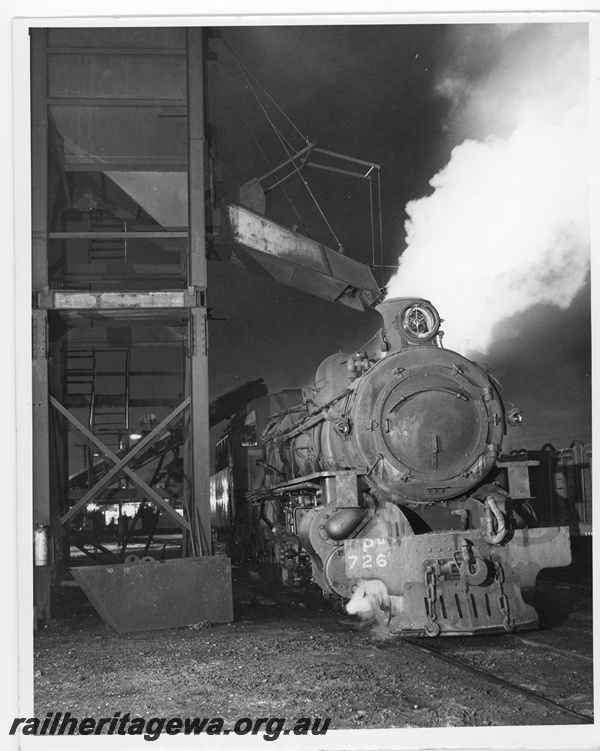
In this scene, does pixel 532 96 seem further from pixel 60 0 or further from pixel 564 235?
pixel 60 0

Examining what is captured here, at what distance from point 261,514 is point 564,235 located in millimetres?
6265

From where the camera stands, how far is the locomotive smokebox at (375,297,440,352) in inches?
320

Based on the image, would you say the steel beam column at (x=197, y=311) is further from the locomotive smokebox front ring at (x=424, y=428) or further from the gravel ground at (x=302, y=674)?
the locomotive smokebox front ring at (x=424, y=428)

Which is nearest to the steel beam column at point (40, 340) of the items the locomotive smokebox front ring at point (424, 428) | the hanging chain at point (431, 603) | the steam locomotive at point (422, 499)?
the steam locomotive at point (422, 499)

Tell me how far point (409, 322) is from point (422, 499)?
1919mm

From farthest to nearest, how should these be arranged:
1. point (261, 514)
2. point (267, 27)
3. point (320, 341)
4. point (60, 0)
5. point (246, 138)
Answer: point (320, 341), point (246, 138), point (261, 514), point (267, 27), point (60, 0)

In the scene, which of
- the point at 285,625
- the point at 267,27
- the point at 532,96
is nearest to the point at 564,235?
the point at 532,96

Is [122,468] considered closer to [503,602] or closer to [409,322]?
[409,322]

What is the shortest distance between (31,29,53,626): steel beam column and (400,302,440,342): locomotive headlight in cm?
427

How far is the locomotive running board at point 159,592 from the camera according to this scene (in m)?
7.95

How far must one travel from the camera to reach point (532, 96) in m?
8.25

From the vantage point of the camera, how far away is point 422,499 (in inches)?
306

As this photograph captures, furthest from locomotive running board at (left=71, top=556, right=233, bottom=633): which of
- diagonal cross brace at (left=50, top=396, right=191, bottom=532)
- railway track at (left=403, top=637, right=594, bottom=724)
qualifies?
railway track at (left=403, top=637, right=594, bottom=724)

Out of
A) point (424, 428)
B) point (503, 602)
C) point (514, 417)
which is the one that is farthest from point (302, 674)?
point (514, 417)
